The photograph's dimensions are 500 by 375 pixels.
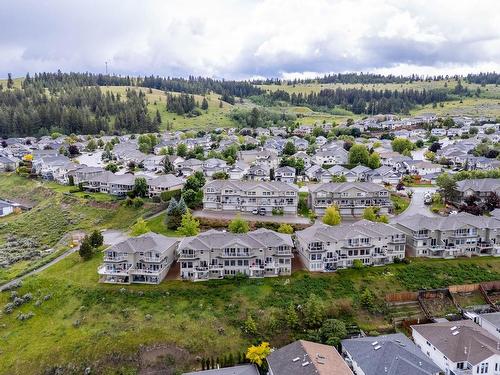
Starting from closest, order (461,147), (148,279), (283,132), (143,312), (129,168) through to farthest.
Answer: (143,312)
(148,279)
(129,168)
(461,147)
(283,132)

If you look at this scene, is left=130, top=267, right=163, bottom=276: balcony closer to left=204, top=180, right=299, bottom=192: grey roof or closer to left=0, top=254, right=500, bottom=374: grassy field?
left=0, top=254, right=500, bottom=374: grassy field

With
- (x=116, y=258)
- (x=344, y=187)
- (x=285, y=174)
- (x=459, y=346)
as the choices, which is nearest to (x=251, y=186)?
(x=344, y=187)

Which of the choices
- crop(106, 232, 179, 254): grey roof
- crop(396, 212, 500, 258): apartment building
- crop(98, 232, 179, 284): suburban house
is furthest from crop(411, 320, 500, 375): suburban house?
crop(106, 232, 179, 254): grey roof

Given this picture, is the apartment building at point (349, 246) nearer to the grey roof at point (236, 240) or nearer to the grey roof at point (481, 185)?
the grey roof at point (236, 240)

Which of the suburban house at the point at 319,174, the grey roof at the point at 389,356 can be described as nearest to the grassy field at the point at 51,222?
the suburban house at the point at 319,174

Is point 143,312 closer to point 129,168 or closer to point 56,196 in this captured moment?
point 56,196

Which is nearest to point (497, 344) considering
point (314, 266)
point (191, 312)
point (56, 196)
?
point (314, 266)

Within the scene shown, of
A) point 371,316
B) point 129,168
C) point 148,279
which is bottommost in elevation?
point 371,316
